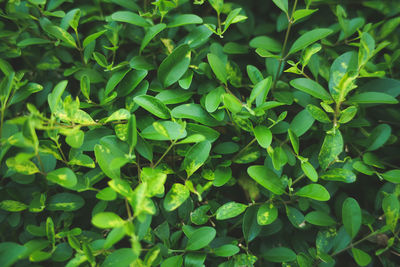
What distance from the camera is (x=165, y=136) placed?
0.76 meters

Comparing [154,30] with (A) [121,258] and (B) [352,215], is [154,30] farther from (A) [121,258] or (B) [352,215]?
(B) [352,215]

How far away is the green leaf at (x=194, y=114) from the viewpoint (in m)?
0.82

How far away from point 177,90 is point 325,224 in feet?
1.78

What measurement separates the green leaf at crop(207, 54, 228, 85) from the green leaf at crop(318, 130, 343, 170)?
313 mm

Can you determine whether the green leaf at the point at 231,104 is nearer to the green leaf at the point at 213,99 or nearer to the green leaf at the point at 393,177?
the green leaf at the point at 213,99

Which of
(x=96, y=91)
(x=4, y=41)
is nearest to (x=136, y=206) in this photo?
(x=96, y=91)

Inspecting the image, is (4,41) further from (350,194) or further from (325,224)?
(350,194)

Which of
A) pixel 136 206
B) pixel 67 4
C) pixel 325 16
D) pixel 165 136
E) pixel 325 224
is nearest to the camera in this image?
pixel 136 206

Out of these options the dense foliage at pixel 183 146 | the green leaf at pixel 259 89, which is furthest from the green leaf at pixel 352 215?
the green leaf at pixel 259 89

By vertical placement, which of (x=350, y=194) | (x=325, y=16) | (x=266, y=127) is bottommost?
(x=350, y=194)

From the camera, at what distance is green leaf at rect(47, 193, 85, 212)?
81 centimetres

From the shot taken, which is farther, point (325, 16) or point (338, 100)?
point (325, 16)

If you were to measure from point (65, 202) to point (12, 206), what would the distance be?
0.13 meters

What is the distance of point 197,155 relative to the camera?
783 mm
